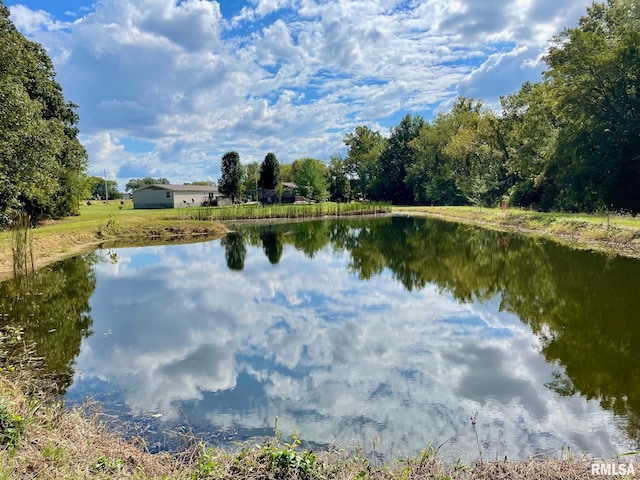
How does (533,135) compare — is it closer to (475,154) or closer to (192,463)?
(475,154)

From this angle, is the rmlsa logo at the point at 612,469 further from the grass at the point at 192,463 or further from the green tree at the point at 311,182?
the green tree at the point at 311,182

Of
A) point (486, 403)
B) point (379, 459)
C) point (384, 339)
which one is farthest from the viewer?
point (384, 339)

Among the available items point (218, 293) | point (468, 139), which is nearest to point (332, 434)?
point (218, 293)

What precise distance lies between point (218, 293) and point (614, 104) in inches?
924

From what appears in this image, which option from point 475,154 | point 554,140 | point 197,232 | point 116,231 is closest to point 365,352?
point 116,231

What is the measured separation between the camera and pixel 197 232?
27484 millimetres

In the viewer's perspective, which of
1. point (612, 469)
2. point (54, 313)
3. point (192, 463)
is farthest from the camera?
point (54, 313)

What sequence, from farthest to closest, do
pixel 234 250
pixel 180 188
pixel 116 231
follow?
1. pixel 180 188
2. pixel 116 231
3. pixel 234 250

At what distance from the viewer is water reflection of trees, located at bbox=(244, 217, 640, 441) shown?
17.7 ft

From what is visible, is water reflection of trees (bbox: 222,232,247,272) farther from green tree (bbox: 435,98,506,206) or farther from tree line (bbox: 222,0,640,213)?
green tree (bbox: 435,98,506,206)

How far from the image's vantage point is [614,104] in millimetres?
22281

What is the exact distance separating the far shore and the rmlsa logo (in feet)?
42.4

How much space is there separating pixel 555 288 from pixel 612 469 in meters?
8.04

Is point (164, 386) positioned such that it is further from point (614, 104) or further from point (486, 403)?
point (614, 104)
